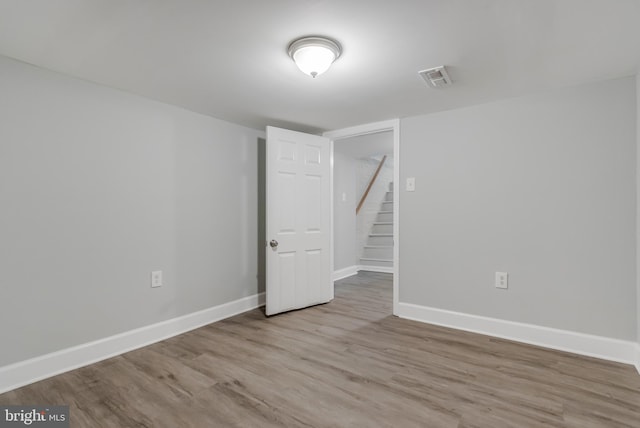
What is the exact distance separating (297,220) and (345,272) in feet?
6.83

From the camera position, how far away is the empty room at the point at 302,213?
165 centimetres

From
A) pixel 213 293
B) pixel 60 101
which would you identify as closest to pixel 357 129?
pixel 213 293

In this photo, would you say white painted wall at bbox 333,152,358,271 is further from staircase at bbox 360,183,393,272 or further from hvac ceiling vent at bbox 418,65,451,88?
hvac ceiling vent at bbox 418,65,451,88

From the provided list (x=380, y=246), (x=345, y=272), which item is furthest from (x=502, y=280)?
(x=380, y=246)

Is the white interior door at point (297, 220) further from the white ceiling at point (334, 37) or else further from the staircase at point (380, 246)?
the staircase at point (380, 246)

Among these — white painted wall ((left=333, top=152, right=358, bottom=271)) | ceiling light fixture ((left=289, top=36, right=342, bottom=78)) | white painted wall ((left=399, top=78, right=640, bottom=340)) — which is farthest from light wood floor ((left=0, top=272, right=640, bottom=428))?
white painted wall ((left=333, top=152, right=358, bottom=271))

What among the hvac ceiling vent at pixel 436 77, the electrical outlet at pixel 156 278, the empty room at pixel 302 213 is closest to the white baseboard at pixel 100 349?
the empty room at pixel 302 213

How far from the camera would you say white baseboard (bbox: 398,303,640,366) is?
7.27ft

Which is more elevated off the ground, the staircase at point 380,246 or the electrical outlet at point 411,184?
the electrical outlet at point 411,184

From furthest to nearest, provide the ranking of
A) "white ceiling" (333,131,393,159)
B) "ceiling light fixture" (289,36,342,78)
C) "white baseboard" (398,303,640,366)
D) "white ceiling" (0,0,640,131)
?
"white ceiling" (333,131,393,159) < "white baseboard" (398,303,640,366) < "ceiling light fixture" (289,36,342,78) < "white ceiling" (0,0,640,131)

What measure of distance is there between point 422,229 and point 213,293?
2206mm

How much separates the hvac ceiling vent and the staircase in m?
3.68

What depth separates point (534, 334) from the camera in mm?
2521

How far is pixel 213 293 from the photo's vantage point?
3.15 m
